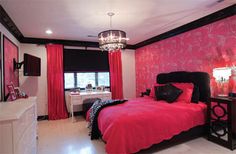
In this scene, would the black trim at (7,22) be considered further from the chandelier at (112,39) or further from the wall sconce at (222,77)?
the wall sconce at (222,77)

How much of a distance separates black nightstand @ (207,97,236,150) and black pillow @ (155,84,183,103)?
699mm

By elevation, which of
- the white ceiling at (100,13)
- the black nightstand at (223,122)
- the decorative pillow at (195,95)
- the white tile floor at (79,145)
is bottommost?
the white tile floor at (79,145)

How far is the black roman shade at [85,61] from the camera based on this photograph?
5.02 meters

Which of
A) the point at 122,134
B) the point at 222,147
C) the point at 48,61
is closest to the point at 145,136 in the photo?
the point at 122,134

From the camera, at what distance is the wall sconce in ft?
9.32

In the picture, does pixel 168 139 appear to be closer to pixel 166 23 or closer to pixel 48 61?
pixel 166 23

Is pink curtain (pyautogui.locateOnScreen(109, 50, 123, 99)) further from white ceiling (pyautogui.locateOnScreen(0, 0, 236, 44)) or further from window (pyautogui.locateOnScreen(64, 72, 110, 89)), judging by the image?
white ceiling (pyautogui.locateOnScreen(0, 0, 236, 44))

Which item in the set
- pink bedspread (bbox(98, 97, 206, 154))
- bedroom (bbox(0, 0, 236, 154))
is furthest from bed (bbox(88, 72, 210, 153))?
bedroom (bbox(0, 0, 236, 154))

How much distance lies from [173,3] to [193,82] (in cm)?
193

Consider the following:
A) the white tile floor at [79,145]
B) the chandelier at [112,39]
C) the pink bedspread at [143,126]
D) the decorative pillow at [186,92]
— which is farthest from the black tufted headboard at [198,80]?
the chandelier at [112,39]

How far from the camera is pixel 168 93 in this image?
141 inches

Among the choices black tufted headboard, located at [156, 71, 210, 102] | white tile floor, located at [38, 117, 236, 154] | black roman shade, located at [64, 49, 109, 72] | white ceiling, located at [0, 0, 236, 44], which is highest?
white ceiling, located at [0, 0, 236, 44]

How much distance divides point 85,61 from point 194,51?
3324 millimetres

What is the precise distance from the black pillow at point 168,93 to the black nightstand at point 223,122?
699mm
